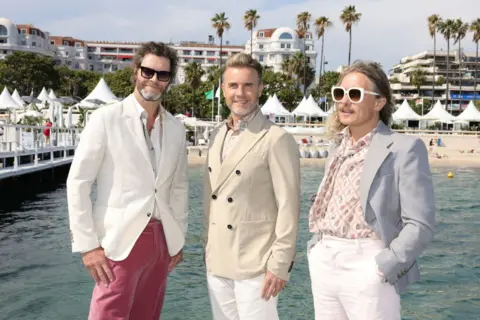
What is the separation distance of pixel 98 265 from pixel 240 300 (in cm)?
92

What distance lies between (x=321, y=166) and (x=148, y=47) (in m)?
36.5

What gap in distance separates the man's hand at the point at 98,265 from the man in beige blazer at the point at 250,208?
0.66 meters

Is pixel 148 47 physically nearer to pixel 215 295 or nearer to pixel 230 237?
pixel 230 237

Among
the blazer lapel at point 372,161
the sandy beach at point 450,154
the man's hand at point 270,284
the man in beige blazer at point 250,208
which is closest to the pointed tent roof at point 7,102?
the sandy beach at point 450,154

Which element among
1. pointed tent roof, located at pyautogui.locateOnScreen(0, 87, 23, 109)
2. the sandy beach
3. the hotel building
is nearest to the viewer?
pointed tent roof, located at pyautogui.locateOnScreen(0, 87, 23, 109)

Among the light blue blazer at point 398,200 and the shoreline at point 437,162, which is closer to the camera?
the light blue blazer at point 398,200

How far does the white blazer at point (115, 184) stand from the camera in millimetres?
3381

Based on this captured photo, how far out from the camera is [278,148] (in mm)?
3432

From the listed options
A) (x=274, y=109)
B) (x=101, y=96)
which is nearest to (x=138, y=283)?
(x=101, y=96)

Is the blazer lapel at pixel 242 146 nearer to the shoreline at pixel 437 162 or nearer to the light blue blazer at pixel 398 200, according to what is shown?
the light blue blazer at pixel 398 200

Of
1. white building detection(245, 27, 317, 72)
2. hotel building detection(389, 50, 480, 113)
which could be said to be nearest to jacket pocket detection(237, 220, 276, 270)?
hotel building detection(389, 50, 480, 113)

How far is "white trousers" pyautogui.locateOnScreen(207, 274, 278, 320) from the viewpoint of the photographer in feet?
11.3

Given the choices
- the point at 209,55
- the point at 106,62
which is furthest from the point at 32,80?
the point at 209,55

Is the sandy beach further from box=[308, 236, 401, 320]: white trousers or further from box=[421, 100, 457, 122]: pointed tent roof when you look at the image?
box=[308, 236, 401, 320]: white trousers
